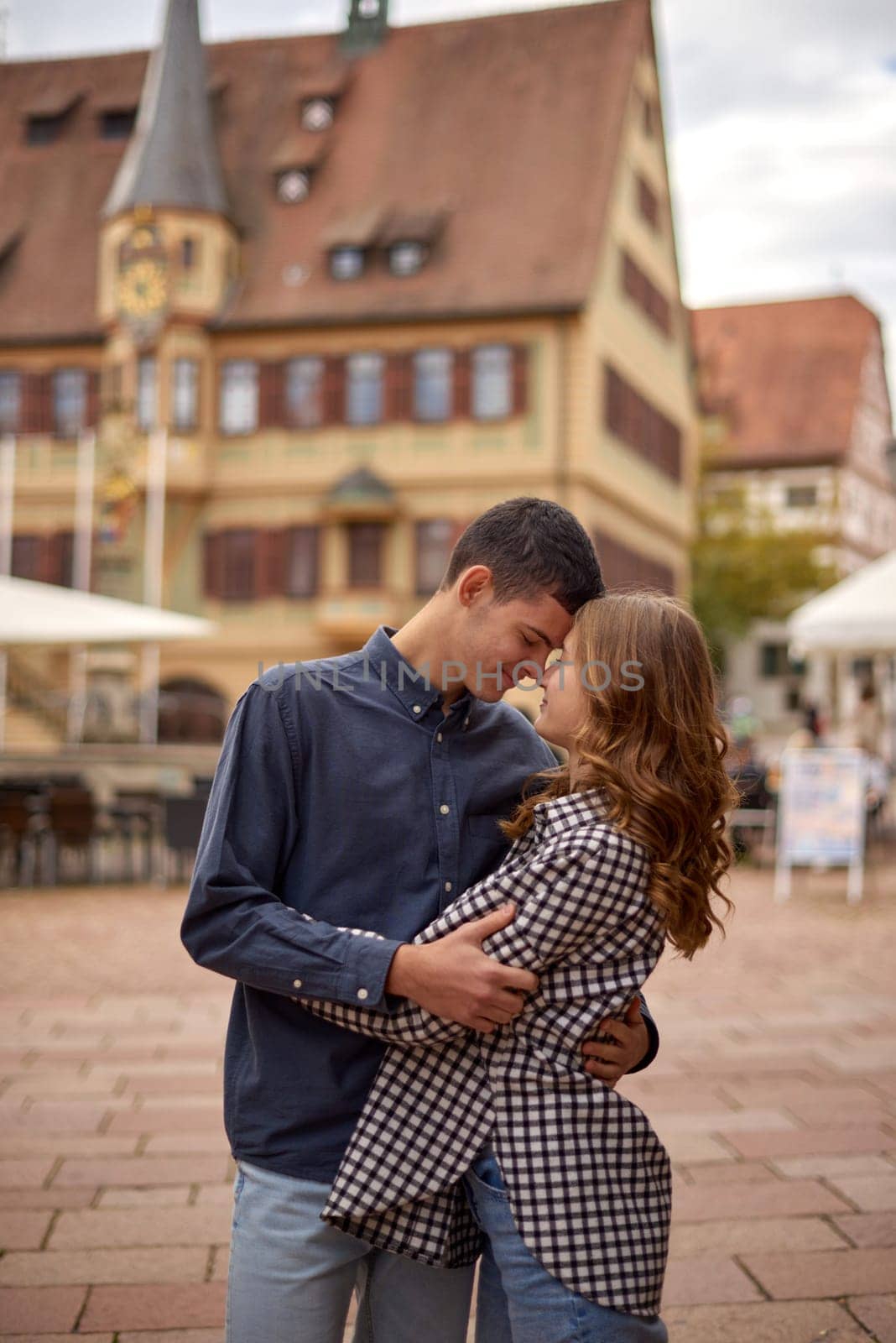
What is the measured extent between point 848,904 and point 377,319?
20.3 metres

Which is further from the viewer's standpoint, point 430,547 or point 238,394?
point 238,394

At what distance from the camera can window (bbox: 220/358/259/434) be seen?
102ft

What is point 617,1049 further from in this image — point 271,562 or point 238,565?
point 238,565

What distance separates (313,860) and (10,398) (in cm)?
3200

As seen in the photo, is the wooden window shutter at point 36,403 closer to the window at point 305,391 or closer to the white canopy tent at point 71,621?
the window at point 305,391

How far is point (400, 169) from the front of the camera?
3222 cm

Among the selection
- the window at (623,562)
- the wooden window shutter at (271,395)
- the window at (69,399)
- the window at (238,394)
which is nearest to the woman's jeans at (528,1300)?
the window at (623,562)

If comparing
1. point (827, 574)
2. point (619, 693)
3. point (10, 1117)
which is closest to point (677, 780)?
point (619, 693)

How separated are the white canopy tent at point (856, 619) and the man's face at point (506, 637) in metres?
11.9

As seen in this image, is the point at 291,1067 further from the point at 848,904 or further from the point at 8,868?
the point at 8,868

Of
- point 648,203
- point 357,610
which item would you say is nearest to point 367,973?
point 357,610

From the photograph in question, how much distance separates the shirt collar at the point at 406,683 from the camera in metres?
2.54

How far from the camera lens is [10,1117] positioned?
18.0ft

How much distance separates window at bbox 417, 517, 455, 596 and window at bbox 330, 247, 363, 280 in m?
5.21
